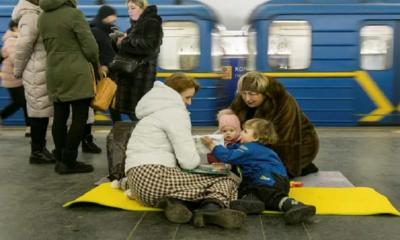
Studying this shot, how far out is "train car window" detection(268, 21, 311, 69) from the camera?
31.1ft

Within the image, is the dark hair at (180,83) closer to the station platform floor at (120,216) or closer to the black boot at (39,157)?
the station platform floor at (120,216)

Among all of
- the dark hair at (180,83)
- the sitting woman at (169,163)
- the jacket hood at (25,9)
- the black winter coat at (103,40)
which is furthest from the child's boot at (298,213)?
the black winter coat at (103,40)

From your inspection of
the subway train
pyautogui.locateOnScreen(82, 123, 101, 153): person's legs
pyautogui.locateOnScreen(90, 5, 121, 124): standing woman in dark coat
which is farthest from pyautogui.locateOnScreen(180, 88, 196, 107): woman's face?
the subway train

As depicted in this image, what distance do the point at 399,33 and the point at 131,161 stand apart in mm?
6699

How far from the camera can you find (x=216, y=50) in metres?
9.76

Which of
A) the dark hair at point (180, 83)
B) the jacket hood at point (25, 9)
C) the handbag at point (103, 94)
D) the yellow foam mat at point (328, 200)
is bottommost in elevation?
the yellow foam mat at point (328, 200)

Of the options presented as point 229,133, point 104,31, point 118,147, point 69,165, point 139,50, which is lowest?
point 69,165

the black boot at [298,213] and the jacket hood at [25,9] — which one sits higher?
the jacket hood at [25,9]

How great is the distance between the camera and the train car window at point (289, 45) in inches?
374

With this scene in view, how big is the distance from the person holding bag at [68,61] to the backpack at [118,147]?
662 millimetres

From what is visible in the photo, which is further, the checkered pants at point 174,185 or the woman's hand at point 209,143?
the woman's hand at point 209,143

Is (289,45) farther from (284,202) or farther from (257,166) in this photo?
(284,202)

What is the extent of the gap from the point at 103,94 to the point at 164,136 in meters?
1.71

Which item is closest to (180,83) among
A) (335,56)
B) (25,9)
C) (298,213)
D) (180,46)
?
(298,213)
